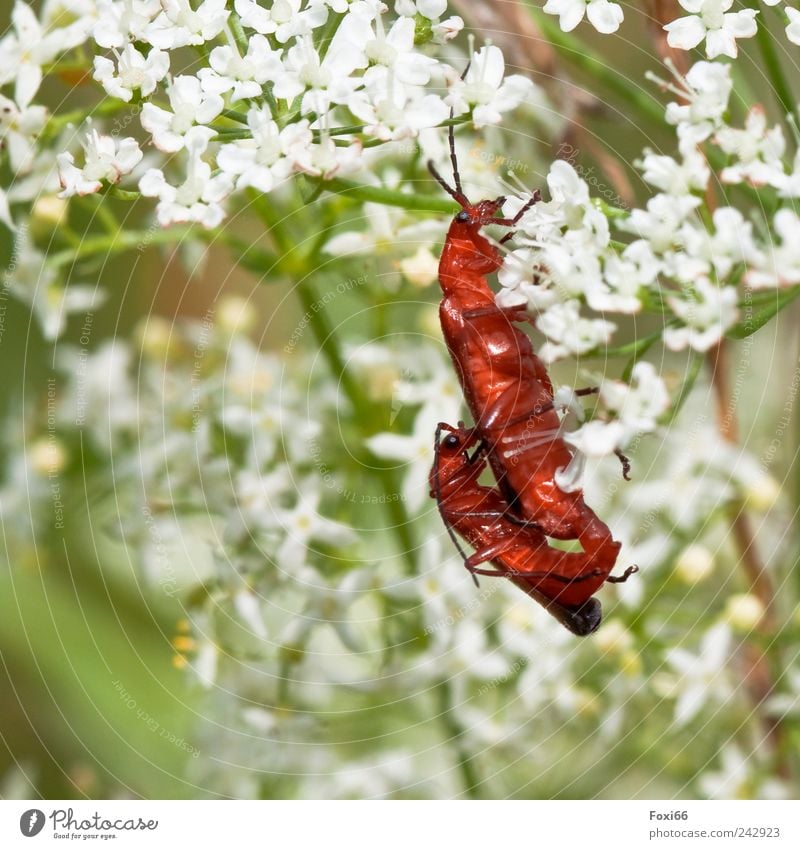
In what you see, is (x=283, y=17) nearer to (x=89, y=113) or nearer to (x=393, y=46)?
(x=393, y=46)

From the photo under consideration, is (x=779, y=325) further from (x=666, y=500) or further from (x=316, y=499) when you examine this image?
(x=316, y=499)

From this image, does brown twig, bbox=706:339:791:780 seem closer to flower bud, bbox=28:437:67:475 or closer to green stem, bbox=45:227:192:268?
green stem, bbox=45:227:192:268

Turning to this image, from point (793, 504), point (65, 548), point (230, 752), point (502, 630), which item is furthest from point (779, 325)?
point (65, 548)

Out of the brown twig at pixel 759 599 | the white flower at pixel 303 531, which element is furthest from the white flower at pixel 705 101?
the white flower at pixel 303 531

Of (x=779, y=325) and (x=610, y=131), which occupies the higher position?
(x=610, y=131)

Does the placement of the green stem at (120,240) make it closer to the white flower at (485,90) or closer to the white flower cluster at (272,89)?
the white flower cluster at (272,89)

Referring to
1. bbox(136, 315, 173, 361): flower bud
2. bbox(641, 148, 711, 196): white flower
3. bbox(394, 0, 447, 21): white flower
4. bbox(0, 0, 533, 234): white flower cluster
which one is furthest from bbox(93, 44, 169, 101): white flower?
bbox(136, 315, 173, 361): flower bud
